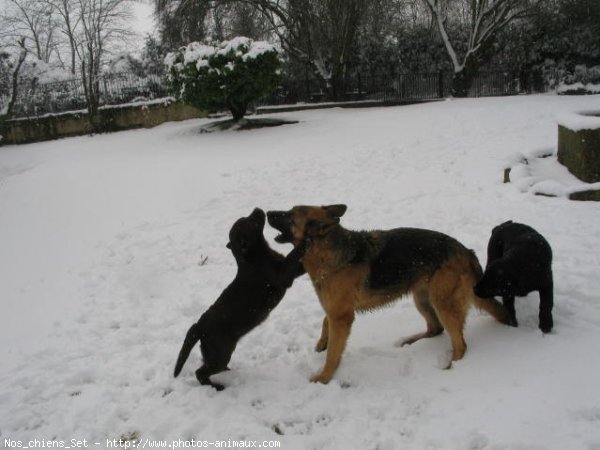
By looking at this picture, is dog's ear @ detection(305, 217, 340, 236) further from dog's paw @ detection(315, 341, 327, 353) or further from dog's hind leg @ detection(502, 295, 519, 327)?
dog's hind leg @ detection(502, 295, 519, 327)

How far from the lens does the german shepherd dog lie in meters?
3.91

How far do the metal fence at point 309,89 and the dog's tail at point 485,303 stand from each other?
16.7 meters

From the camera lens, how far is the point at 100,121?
1853 centimetres

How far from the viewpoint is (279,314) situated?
5051mm

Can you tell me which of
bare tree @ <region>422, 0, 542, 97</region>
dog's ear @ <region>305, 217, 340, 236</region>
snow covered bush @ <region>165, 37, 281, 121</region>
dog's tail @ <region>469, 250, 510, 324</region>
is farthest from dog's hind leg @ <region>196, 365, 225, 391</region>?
bare tree @ <region>422, 0, 542, 97</region>

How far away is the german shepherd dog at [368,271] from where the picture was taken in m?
A: 3.91

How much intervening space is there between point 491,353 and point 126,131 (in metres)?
17.1

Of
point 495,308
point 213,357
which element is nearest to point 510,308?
point 495,308

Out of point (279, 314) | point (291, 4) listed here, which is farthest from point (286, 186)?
point (291, 4)

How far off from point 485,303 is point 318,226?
1601 millimetres

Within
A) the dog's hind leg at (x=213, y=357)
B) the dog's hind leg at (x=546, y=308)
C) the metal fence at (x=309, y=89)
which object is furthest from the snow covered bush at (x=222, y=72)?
the dog's hind leg at (x=546, y=308)

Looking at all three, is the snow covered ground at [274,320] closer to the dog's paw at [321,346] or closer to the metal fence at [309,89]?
the dog's paw at [321,346]

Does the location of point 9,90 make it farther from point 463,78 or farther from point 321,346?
point 321,346

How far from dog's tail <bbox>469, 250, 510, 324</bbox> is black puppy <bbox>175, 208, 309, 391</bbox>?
143 centimetres
